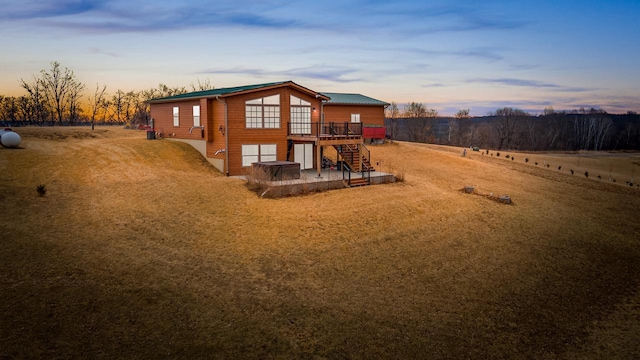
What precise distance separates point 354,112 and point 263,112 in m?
16.9

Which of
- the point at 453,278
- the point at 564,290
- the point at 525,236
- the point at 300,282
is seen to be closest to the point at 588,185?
the point at 525,236

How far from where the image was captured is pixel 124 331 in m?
9.28

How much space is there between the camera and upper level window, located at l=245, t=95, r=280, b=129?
1002 inches

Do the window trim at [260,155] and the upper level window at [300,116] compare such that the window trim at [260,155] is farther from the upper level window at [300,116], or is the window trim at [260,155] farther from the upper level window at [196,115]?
the upper level window at [196,115]

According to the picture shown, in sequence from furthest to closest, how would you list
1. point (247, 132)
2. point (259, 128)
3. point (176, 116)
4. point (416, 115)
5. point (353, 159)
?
point (416, 115) < point (176, 116) < point (353, 159) < point (259, 128) < point (247, 132)

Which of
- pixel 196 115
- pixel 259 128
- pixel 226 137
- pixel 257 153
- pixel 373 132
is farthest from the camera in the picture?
pixel 373 132

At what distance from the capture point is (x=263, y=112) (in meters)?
25.8

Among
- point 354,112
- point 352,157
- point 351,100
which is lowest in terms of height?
point 352,157

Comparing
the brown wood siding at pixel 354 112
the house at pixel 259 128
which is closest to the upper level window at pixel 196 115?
the house at pixel 259 128

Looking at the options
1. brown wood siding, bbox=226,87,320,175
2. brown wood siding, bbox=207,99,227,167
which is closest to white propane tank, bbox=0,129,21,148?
brown wood siding, bbox=207,99,227,167

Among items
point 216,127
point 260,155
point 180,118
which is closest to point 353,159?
point 260,155

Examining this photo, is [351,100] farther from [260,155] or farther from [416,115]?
[416,115]

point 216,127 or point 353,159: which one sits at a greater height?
point 216,127

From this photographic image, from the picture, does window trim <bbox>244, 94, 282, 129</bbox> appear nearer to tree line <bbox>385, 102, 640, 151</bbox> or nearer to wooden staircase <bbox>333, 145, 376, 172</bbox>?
wooden staircase <bbox>333, 145, 376, 172</bbox>
